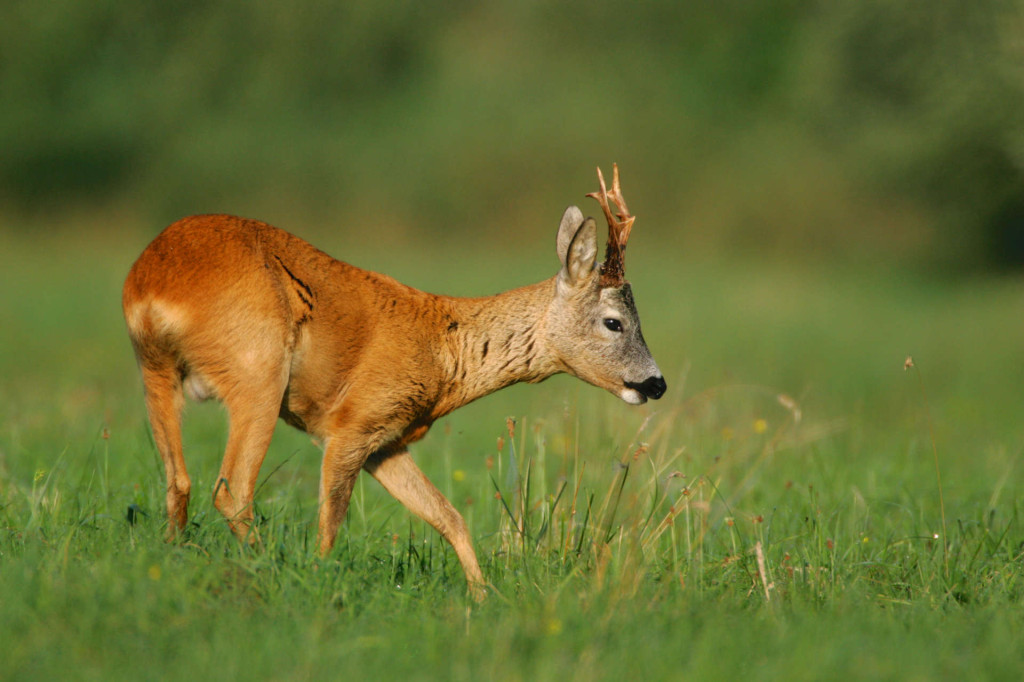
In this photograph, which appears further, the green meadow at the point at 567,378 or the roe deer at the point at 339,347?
the roe deer at the point at 339,347

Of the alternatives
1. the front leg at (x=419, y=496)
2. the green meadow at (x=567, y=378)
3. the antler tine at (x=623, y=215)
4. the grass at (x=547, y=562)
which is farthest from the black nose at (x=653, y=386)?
the front leg at (x=419, y=496)

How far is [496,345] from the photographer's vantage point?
685 centimetres

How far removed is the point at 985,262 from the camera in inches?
1005

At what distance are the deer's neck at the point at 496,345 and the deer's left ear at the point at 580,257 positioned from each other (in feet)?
0.52

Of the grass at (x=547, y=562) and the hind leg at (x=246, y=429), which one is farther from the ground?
the hind leg at (x=246, y=429)

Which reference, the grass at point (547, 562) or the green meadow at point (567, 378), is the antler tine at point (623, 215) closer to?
the grass at point (547, 562)

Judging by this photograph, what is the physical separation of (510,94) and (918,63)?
49.4 ft

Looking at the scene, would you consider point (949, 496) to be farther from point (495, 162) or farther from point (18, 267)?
point (495, 162)

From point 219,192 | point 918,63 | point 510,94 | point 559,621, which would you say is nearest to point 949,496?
point 559,621

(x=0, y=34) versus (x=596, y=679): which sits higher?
(x=0, y=34)

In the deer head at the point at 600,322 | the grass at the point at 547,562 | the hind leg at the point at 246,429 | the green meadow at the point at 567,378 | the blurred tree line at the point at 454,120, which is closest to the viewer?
the grass at the point at 547,562

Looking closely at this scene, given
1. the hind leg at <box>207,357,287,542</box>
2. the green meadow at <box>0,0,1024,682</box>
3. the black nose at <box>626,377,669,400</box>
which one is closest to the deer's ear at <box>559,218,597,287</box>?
the black nose at <box>626,377,669,400</box>

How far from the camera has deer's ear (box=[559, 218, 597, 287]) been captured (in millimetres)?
6773

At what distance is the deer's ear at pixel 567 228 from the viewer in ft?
22.7
